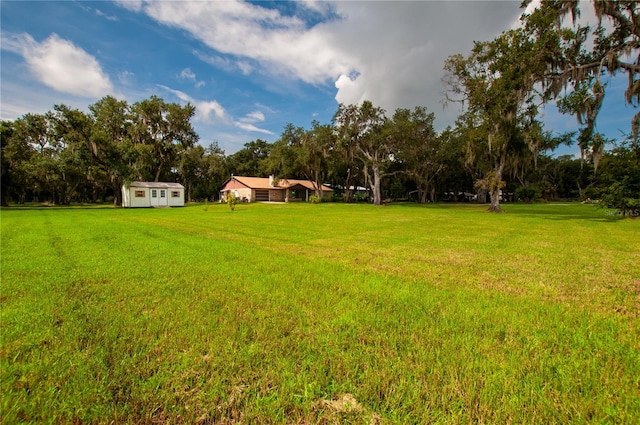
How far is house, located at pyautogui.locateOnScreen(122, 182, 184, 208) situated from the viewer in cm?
3181

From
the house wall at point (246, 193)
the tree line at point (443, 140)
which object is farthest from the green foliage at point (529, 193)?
the house wall at point (246, 193)

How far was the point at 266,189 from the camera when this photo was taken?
155 ft

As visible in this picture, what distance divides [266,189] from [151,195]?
59.1 feet

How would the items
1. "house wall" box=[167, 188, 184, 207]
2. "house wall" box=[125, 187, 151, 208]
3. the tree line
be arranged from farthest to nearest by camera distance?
"house wall" box=[167, 188, 184, 207] → "house wall" box=[125, 187, 151, 208] → the tree line

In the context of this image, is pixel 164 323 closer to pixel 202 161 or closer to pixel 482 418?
pixel 482 418

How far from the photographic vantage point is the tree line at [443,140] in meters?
14.3

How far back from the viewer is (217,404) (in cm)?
186

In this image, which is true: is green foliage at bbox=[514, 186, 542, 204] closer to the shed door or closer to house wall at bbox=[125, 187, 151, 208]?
the shed door

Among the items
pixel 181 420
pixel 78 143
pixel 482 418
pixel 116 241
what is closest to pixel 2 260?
pixel 116 241

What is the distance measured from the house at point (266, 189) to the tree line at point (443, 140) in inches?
110

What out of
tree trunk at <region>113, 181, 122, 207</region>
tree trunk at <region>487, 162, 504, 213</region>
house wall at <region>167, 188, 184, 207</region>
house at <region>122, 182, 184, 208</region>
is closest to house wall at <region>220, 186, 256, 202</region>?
house wall at <region>167, 188, 184, 207</region>

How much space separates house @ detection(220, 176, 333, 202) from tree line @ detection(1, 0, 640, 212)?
9.17 ft

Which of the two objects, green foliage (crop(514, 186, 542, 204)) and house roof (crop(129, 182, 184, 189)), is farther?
green foliage (crop(514, 186, 542, 204))

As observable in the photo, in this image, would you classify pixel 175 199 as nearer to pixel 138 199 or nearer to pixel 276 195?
pixel 138 199
